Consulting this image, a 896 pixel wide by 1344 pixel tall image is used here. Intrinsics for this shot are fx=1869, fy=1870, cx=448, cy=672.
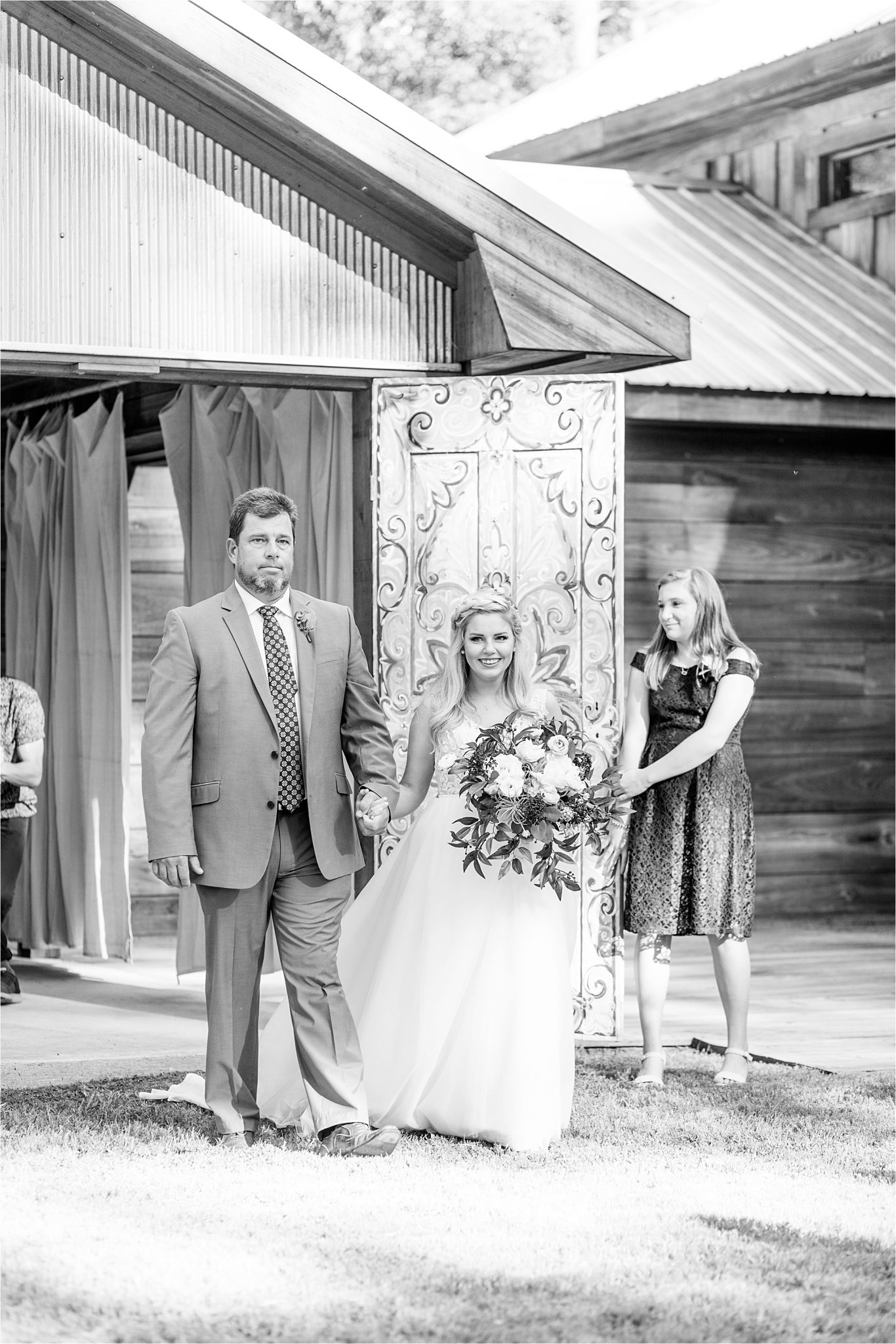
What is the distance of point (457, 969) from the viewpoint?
219 inches

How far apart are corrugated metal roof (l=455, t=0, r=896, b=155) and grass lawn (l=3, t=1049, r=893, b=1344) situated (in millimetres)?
6689

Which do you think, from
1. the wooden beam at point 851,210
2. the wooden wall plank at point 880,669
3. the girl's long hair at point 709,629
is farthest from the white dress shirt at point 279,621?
the wooden beam at point 851,210

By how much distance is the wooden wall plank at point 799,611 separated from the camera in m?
10.1

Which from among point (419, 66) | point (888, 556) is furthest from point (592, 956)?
point (419, 66)

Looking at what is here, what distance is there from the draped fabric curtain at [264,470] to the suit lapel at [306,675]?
299cm

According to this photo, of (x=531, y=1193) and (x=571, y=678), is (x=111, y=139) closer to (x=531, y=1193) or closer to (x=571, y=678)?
(x=571, y=678)

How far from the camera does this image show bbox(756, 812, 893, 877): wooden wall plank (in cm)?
1028

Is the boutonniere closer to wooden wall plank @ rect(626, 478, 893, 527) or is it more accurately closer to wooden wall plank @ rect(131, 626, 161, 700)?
wooden wall plank @ rect(131, 626, 161, 700)

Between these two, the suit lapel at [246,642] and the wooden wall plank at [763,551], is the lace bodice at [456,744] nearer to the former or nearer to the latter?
the suit lapel at [246,642]

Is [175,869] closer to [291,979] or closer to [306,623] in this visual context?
[291,979]

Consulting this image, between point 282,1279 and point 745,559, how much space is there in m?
6.86

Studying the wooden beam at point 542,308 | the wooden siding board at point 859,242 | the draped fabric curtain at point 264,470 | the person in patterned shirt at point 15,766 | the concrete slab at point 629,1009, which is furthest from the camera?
the wooden siding board at point 859,242

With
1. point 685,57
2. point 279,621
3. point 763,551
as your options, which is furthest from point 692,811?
point 685,57

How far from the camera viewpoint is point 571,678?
22.4ft
